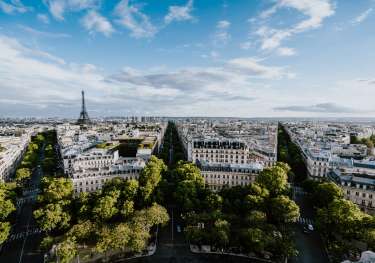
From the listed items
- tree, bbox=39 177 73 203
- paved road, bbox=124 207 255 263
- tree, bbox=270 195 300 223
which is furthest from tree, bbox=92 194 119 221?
tree, bbox=270 195 300 223

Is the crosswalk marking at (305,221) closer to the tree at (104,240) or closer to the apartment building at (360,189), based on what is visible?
the apartment building at (360,189)

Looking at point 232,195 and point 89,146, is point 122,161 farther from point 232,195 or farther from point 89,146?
point 232,195

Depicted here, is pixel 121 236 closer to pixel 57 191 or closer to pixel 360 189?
pixel 57 191

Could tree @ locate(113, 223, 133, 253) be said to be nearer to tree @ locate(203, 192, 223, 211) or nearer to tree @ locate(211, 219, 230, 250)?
tree @ locate(211, 219, 230, 250)

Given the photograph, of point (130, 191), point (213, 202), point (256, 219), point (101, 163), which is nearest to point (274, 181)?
point (256, 219)

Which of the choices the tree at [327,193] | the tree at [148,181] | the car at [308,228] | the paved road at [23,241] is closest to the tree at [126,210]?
the tree at [148,181]

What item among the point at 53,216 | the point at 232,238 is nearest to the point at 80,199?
the point at 53,216

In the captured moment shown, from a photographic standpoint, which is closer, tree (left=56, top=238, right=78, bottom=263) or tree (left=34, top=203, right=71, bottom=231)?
tree (left=56, top=238, right=78, bottom=263)
